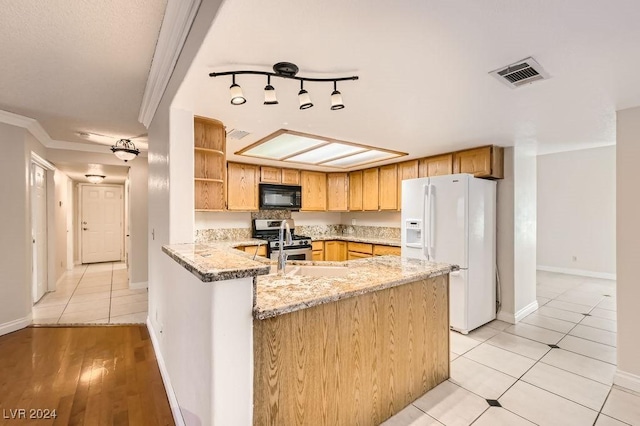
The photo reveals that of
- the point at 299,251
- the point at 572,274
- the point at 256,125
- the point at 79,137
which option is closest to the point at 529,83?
the point at 256,125

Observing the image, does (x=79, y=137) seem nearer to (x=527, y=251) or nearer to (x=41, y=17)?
(x=41, y=17)

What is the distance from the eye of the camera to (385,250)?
481cm

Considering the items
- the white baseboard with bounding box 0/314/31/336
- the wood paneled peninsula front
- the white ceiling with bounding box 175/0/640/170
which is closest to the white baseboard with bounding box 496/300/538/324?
the wood paneled peninsula front

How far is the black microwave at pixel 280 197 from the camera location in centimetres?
493

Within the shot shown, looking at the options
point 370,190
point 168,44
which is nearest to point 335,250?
point 370,190

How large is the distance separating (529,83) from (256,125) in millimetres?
2212

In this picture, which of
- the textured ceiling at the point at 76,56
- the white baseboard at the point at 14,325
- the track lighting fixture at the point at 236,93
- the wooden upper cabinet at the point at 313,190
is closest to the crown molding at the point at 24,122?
the textured ceiling at the point at 76,56

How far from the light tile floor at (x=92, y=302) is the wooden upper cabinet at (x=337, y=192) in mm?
Answer: 3513

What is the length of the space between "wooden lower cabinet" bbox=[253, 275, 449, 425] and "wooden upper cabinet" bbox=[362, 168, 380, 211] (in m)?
3.03

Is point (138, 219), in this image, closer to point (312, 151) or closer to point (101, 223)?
point (312, 151)

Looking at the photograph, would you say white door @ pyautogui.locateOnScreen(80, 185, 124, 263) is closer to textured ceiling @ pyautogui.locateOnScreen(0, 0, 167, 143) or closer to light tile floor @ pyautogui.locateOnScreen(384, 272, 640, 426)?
textured ceiling @ pyautogui.locateOnScreen(0, 0, 167, 143)

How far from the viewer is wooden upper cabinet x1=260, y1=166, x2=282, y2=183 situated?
16.4 feet

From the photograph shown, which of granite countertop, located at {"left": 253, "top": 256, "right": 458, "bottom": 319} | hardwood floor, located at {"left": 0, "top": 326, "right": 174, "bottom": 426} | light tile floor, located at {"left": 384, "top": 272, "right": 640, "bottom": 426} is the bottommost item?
light tile floor, located at {"left": 384, "top": 272, "right": 640, "bottom": 426}

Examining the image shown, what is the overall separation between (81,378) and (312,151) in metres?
3.26
